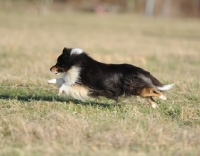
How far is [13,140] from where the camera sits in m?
5.63

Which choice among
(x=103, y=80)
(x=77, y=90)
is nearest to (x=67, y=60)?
(x=77, y=90)

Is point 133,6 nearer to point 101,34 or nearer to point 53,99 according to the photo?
point 101,34

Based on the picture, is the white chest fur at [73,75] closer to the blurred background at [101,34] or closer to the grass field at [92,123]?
the grass field at [92,123]

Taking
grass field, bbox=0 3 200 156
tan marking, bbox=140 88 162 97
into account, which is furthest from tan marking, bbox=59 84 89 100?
tan marking, bbox=140 88 162 97

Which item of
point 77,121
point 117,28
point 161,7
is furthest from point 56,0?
point 77,121

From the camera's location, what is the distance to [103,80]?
24.7 feet

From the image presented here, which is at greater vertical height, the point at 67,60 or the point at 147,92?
the point at 67,60

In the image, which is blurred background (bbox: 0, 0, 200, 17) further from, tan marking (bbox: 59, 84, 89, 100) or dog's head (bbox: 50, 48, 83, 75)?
tan marking (bbox: 59, 84, 89, 100)

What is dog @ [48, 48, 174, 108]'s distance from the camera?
7.50 meters

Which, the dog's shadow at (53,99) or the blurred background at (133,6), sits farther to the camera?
the blurred background at (133,6)

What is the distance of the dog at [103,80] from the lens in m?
7.50

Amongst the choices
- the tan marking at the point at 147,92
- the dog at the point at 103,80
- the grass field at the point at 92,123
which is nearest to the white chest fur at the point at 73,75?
the dog at the point at 103,80

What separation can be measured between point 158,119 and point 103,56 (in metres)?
10.6

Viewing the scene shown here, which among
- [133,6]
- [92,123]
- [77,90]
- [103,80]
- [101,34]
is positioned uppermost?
[133,6]
